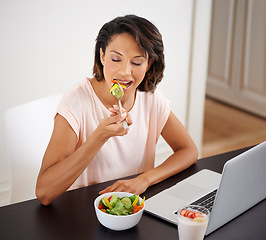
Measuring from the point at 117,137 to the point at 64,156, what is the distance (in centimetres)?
27

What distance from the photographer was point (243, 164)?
1.32 m

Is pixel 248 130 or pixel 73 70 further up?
pixel 73 70

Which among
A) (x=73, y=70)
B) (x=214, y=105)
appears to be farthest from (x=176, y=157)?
(x=214, y=105)

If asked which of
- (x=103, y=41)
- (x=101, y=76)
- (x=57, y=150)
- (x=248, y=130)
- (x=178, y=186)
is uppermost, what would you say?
(x=103, y=41)

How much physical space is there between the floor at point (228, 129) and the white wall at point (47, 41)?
1.20 metres

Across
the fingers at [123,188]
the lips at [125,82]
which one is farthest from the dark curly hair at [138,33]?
the fingers at [123,188]

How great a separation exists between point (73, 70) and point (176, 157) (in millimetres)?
1312

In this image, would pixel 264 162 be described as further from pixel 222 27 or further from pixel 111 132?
pixel 222 27

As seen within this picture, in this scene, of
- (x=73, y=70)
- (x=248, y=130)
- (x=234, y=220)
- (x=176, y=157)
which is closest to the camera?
(x=234, y=220)

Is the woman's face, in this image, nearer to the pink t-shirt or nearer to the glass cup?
the pink t-shirt

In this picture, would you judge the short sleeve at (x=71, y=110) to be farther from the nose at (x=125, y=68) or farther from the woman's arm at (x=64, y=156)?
the nose at (x=125, y=68)

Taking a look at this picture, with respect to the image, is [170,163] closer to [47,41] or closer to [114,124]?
[114,124]

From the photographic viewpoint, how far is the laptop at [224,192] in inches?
51.0

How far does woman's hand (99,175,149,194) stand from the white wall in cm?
134
